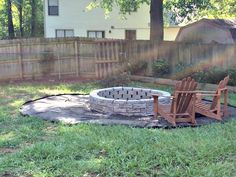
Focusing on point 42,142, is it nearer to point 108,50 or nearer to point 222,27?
point 108,50

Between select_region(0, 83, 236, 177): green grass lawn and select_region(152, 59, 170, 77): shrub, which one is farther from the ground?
select_region(152, 59, 170, 77): shrub

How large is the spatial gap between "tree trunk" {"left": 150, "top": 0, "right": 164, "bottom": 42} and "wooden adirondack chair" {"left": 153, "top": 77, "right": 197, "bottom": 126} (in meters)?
8.19

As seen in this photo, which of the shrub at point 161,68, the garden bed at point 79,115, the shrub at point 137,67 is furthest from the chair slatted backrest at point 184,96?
the shrub at point 137,67

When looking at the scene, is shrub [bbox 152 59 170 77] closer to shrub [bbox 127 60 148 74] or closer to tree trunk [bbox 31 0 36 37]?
shrub [bbox 127 60 148 74]

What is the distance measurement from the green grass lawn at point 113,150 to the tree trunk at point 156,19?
349 inches

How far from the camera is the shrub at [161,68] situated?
535 inches

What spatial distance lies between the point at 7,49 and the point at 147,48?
18.1 ft

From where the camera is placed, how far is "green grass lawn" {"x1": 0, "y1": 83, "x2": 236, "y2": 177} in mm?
4586

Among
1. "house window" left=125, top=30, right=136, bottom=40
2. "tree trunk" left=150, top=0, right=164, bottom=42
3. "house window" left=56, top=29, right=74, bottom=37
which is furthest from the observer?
"house window" left=125, top=30, right=136, bottom=40

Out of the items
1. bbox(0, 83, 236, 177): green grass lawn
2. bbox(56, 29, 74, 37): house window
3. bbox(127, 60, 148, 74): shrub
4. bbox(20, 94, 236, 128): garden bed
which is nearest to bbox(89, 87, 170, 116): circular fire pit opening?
bbox(20, 94, 236, 128): garden bed

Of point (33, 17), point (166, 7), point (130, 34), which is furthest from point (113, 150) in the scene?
point (33, 17)

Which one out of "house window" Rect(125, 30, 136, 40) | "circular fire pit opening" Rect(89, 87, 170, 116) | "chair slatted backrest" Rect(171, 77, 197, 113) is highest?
"house window" Rect(125, 30, 136, 40)

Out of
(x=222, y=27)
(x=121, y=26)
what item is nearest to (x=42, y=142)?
(x=222, y=27)

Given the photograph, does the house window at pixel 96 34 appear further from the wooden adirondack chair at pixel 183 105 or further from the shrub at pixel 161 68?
the wooden adirondack chair at pixel 183 105
